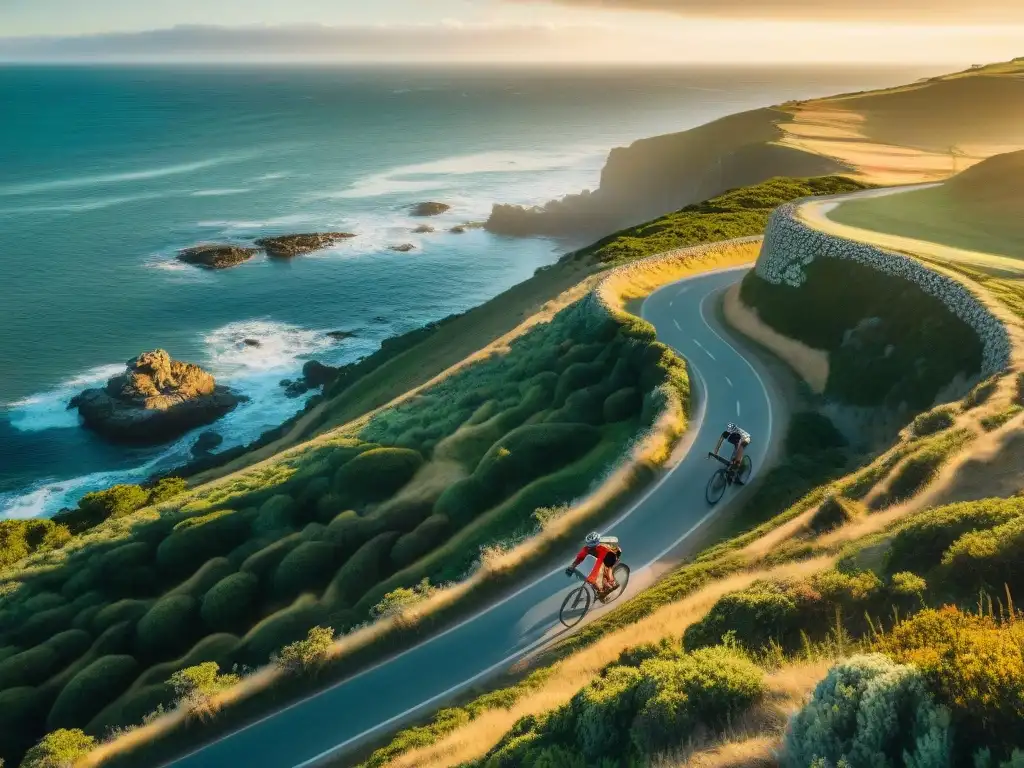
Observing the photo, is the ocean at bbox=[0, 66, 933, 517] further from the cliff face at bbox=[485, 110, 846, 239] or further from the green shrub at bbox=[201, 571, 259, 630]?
the green shrub at bbox=[201, 571, 259, 630]

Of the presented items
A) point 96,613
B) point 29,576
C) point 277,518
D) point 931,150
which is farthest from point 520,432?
point 931,150

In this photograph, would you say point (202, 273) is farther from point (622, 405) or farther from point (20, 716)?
point (622, 405)

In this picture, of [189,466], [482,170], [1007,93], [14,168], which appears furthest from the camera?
[482,170]

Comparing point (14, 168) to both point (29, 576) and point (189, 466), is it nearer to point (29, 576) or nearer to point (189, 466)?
point (189, 466)

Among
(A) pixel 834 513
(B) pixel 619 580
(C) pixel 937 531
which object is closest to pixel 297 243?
(B) pixel 619 580

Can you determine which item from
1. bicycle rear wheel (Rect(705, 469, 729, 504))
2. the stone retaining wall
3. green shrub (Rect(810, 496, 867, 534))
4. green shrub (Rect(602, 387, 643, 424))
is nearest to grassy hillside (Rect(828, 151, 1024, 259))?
the stone retaining wall

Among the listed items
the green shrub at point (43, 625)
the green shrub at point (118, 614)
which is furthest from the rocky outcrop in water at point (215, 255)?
the green shrub at point (118, 614)
